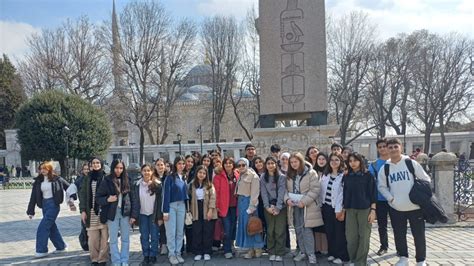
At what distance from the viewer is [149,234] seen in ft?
21.7

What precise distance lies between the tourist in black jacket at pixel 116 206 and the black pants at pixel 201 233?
1066 mm

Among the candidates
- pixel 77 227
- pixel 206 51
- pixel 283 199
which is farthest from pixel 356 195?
pixel 206 51

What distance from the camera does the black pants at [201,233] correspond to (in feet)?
21.9

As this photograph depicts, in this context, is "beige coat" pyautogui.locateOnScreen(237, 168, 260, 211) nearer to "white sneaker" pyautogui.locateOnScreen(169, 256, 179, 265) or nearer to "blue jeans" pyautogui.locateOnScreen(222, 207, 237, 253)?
"blue jeans" pyautogui.locateOnScreen(222, 207, 237, 253)

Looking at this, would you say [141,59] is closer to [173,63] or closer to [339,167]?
[173,63]

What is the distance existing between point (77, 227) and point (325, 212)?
23.0ft

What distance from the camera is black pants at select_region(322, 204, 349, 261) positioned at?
20.3ft

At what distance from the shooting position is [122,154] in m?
37.8

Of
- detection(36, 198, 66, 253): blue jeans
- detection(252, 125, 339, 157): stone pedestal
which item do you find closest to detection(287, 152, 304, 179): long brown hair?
detection(252, 125, 339, 157): stone pedestal

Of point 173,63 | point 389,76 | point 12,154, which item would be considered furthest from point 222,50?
point 12,154

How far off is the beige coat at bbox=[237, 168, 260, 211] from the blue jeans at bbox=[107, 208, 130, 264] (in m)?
1.87

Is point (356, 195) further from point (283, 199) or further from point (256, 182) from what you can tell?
point (256, 182)

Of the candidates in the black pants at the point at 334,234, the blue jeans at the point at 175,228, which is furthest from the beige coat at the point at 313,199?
the blue jeans at the point at 175,228

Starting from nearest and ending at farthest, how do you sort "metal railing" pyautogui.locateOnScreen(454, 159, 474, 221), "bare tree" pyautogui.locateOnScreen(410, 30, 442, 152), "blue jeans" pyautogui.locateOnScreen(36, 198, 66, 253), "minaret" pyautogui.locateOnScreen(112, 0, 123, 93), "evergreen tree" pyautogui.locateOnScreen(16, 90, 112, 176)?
"blue jeans" pyautogui.locateOnScreen(36, 198, 66, 253) → "metal railing" pyautogui.locateOnScreen(454, 159, 474, 221) → "evergreen tree" pyautogui.locateOnScreen(16, 90, 112, 176) → "minaret" pyautogui.locateOnScreen(112, 0, 123, 93) → "bare tree" pyautogui.locateOnScreen(410, 30, 442, 152)
